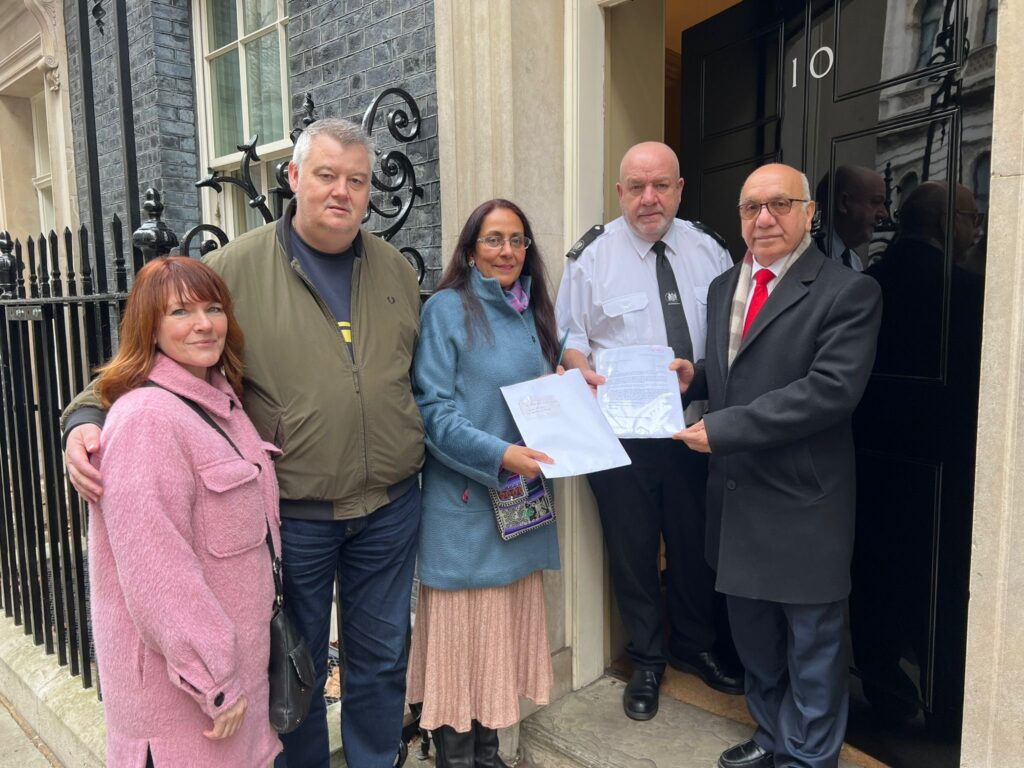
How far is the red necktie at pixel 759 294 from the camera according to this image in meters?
2.32

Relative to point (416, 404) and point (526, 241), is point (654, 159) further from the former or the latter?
point (416, 404)

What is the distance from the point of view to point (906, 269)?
2.31 metres

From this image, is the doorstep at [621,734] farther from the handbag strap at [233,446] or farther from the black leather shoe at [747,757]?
the handbag strap at [233,446]

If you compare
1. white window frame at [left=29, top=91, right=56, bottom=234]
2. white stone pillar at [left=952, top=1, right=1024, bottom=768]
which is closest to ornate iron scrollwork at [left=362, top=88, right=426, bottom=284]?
white stone pillar at [left=952, top=1, right=1024, bottom=768]

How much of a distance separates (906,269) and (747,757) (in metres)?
1.73

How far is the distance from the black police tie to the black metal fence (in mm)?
1959

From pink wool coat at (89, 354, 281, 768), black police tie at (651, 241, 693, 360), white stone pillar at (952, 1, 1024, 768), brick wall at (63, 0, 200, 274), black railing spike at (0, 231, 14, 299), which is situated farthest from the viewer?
brick wall at (63, 0, 200, 274)

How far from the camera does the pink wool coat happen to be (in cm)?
159

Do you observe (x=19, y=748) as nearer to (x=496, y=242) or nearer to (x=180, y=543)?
(x=180, y=543)

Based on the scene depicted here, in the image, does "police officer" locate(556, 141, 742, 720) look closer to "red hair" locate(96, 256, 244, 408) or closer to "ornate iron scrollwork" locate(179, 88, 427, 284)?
"ornate iron scrollwork" locate(179, 88, 427, 284)

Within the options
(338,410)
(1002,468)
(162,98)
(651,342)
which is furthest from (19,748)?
(162,98)

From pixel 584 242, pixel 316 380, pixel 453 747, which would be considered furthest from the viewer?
pixel 584 242

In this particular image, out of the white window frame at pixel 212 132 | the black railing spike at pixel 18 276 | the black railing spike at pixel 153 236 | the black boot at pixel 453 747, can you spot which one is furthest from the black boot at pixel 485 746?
the white window frame at pixel 212 132

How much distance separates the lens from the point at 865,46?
2434 millimetres
